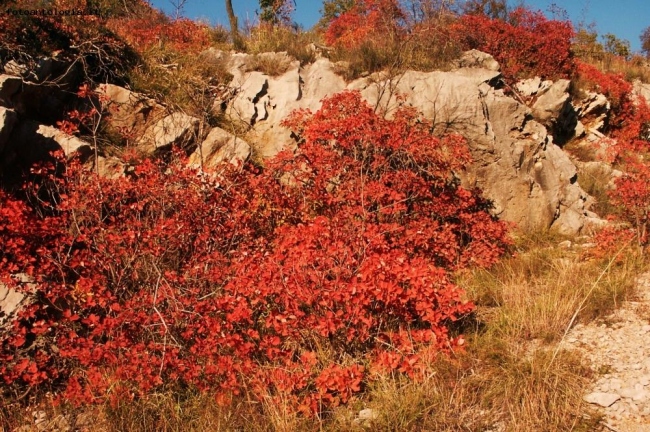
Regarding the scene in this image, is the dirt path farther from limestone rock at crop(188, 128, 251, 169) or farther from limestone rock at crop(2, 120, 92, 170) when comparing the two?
limestone rock at crop(2, 120, 92, 170)

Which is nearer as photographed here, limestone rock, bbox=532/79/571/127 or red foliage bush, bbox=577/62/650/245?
limestone rock, bbox=532/79/571/127

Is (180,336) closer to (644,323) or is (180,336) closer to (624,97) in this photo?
(644,323)

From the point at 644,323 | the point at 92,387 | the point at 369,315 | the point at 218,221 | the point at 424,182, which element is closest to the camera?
→ the point at 92,387

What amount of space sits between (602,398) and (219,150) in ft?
20.0

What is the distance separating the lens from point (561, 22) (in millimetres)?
12227

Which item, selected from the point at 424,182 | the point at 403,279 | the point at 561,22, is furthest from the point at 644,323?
the point at 561,22

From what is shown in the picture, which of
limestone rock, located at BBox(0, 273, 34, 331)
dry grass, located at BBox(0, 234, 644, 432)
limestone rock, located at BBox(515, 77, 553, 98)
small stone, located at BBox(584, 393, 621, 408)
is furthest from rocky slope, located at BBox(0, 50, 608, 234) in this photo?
small stone, located at BBox(584, 393, 621, 408)

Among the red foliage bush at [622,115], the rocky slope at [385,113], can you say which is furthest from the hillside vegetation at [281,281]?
the red foliage bush at [622,115]

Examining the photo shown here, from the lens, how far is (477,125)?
8062mm

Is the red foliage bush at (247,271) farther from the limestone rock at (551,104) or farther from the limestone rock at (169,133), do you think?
the limestone rock at (551,104)

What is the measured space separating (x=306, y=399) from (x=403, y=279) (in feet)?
4.43

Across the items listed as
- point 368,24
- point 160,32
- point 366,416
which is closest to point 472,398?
point 366,416

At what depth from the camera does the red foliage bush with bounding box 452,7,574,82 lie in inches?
436

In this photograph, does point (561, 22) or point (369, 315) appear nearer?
point (369, 315)
